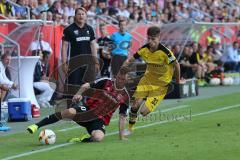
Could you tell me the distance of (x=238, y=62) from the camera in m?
30.9

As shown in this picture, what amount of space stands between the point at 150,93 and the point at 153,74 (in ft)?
1.30

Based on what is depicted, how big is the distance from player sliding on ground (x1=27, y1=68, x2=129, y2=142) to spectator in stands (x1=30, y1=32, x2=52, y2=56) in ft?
23.5

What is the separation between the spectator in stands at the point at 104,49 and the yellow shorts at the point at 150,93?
25.9ft

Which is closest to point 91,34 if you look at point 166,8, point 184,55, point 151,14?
point 184,55

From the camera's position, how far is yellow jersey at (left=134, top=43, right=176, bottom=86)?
45.2 feet

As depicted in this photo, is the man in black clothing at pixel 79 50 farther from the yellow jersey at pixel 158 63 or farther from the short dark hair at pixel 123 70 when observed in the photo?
the short dark hair at pixel 123 70

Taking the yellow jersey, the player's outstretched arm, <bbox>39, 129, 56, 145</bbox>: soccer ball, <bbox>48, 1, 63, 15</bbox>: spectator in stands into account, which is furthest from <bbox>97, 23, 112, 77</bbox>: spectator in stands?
<bbox>39, 129, 56, 145</bbox>: soccer ball

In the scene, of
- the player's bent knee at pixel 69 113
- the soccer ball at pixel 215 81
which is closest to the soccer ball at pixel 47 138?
the player's bent knee at pixel 69 113

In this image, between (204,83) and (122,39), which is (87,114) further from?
(204,83)

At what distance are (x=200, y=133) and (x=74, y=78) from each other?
3.33m

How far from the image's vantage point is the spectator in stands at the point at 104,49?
22234mm

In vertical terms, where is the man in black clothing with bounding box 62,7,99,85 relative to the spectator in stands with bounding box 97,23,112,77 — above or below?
above

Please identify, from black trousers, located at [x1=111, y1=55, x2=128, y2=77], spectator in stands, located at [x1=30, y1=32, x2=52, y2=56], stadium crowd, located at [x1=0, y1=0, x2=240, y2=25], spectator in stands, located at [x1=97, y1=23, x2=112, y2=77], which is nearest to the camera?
spectator in stands, located at [x1=30, y1=32, x2=52, y2=56]

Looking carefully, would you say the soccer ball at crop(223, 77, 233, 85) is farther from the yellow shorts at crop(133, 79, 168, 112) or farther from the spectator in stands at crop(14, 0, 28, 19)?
the yellow shorts at crop(133, 79, 168, 112)
